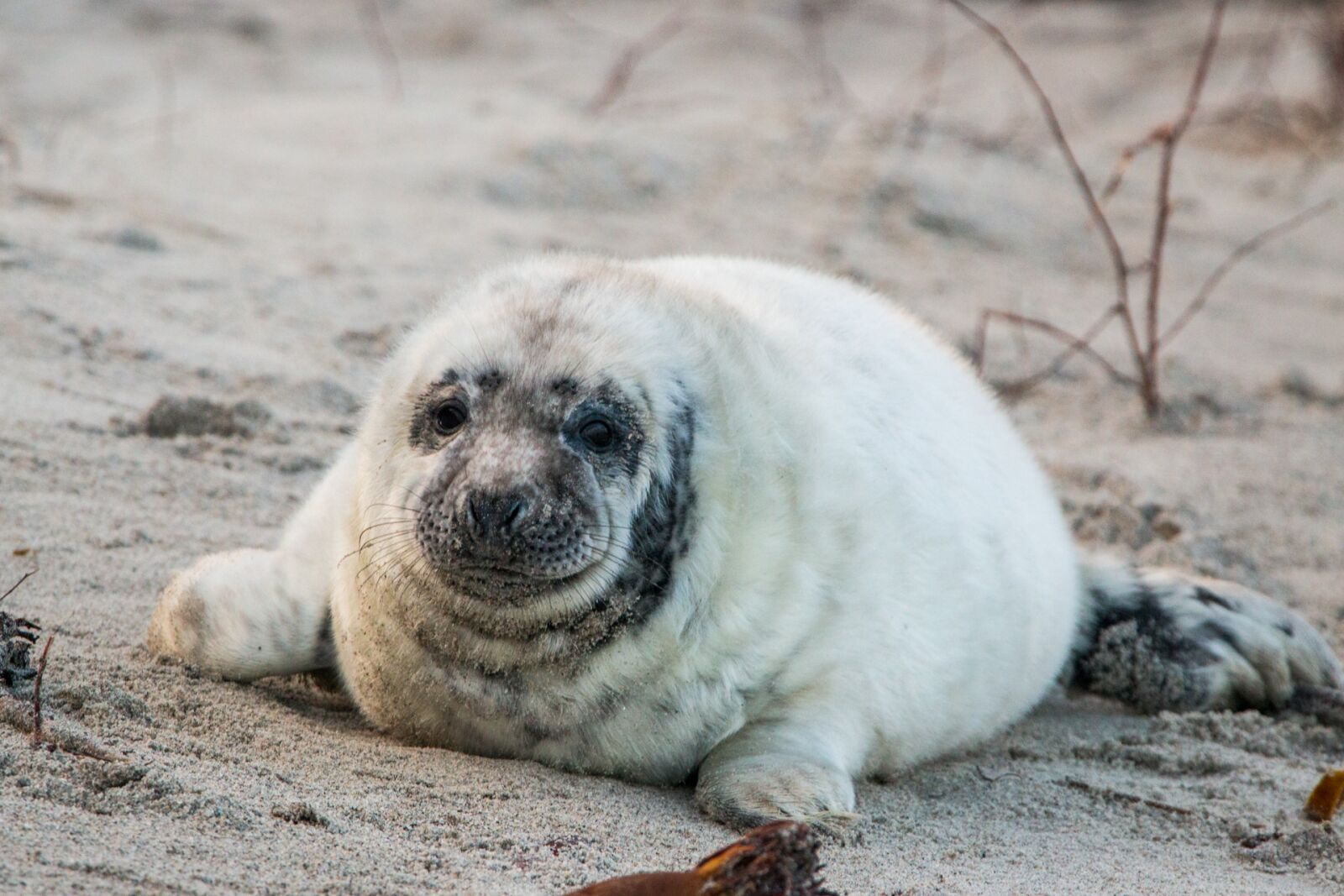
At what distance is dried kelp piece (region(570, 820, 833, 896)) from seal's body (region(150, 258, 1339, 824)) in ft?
2.25

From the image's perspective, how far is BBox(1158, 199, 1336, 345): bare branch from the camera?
514 centimetres

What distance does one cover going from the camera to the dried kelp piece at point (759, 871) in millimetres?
1882

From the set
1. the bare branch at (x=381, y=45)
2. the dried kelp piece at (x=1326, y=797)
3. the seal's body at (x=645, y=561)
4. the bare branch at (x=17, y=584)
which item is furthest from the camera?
the bare branch at (x=381, y=45)

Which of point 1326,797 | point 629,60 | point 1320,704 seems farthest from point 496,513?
point 629,60

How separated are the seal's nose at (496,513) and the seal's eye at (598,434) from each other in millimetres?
223

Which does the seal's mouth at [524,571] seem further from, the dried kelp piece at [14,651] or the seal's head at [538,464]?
the dried kelp piece at [14,651]

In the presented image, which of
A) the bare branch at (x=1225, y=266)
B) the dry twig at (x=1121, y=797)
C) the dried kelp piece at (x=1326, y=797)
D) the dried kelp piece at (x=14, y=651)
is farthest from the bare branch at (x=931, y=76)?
the dried kelp piece at (x=14, y=651)

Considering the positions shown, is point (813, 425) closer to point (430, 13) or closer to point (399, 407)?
point (399, 407)

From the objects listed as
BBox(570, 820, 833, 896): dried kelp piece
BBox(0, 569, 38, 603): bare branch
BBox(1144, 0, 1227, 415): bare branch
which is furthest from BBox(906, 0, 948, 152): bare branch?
BBox(570, 820, 833, 896): dried kelp piece

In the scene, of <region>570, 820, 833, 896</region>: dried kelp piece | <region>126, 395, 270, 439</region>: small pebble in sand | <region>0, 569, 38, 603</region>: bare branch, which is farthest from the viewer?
<region>126, 395, 270, 439</region>: small pebble in sand

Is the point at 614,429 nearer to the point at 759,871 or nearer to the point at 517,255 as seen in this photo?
the point at 759,871

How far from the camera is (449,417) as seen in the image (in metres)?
2.75

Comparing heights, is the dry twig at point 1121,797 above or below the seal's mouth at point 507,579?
below

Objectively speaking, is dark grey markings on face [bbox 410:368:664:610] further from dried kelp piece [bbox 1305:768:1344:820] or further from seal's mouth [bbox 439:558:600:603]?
dried kelp piece [bbox 1305:768:1344:820]
